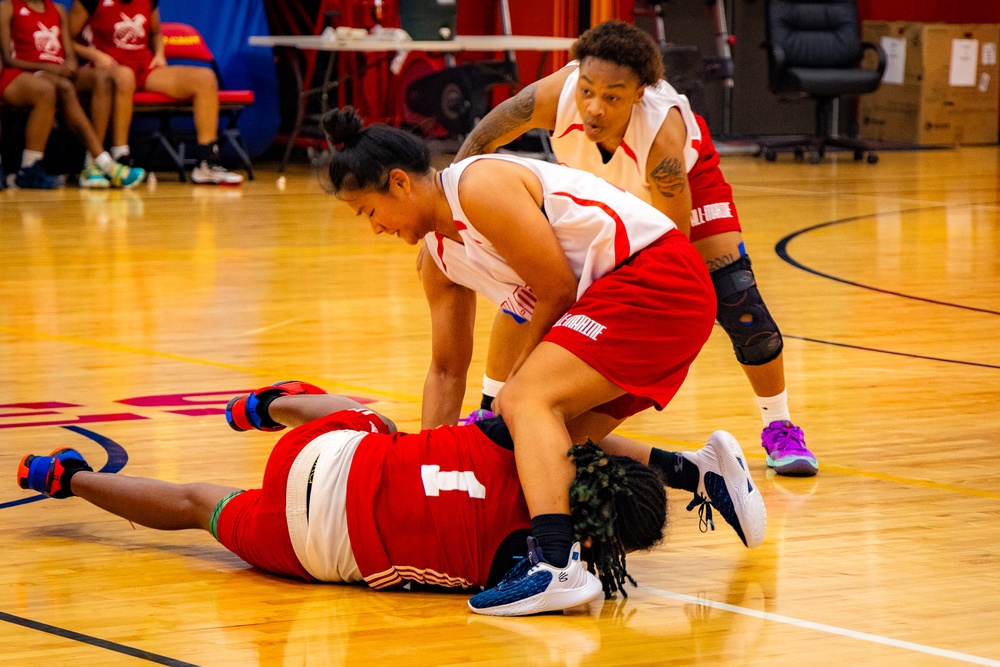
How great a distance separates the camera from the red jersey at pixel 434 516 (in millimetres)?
2396

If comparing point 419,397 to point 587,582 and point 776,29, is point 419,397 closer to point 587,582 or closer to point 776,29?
point 587,582

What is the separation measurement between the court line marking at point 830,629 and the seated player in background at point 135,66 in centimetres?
711

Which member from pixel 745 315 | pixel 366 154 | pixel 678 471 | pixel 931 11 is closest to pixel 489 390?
pixel 745 315

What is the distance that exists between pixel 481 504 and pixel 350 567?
24cm

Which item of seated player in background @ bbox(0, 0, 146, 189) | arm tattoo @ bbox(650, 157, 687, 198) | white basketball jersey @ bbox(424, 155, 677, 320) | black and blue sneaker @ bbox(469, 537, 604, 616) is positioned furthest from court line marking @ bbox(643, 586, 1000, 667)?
seated player in background @ bbox(0, 0, 146, 189)

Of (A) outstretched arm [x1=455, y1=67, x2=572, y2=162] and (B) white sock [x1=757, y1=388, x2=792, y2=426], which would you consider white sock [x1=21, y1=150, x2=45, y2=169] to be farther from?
(B) white sock [x1=757, y1=388, x2=792, y2=426]

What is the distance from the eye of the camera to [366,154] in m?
2.55

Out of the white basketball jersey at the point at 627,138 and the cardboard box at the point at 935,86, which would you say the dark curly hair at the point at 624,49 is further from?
the cardboard box at the point at 935,86

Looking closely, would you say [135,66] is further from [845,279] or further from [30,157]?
[845,279]

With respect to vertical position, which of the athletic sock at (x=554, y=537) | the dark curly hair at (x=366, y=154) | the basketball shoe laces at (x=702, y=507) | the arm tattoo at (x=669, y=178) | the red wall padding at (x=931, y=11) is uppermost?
the dark curly hair at (x=366, y=154)

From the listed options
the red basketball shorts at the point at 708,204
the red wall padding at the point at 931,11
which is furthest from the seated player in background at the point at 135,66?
the red wall padding at the point at 931,11

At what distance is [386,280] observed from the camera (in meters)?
5.86

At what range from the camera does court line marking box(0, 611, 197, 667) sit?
2072 mm

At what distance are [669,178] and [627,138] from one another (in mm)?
125
